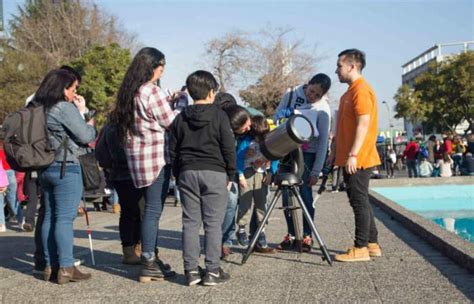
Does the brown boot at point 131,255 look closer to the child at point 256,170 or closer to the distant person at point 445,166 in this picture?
the child at point 256,170

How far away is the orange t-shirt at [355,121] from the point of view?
5.34m

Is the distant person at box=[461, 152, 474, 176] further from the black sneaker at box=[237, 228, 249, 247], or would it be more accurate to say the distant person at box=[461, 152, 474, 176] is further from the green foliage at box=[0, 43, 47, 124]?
the green foliage at box=[0, 43, 47, 124]

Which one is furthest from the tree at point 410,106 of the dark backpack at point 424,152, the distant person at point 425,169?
the distant person at point 425,169

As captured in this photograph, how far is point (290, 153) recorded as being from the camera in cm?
573

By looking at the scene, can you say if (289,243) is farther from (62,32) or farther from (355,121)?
(62,32)

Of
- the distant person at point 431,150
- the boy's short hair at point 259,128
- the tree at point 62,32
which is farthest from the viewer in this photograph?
the tree at point 62,32

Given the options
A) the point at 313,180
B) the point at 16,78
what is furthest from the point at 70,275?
the point at 16,78

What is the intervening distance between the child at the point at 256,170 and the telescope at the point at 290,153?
0.97ft

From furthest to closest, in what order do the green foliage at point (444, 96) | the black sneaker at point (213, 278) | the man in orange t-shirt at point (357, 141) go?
1. the green foliage at point (444, 96)
2. the man in orange t-shirt at point (357, 141)
3. the black sneaker at point (213, 278)

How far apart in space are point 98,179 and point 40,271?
942mm

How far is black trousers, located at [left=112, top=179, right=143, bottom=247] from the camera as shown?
553cm

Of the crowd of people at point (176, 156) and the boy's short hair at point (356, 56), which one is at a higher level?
the boy's short hair at point (356, 56)

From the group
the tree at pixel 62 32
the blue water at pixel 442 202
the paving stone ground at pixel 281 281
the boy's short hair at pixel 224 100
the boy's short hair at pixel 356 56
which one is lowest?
the blue water at pixel 442 202

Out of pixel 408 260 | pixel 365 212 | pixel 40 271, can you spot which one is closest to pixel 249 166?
pixel 365 212
